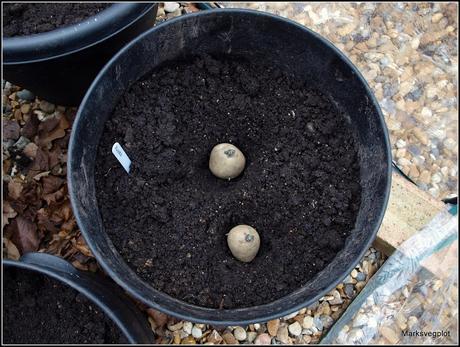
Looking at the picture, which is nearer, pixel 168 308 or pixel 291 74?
pixel 168 308

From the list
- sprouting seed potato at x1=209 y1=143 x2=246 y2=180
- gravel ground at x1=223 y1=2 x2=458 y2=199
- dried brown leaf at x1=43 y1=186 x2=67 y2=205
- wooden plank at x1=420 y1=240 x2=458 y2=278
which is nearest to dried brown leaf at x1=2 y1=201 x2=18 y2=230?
dried brown leaf at x1=43 y1=186 x2=67 y2=205

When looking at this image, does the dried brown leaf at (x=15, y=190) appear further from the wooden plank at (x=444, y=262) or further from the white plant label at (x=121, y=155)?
the wooden plank at (x=444, y=262)

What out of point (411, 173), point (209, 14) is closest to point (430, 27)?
point (411, 173)

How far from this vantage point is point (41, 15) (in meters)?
1.49

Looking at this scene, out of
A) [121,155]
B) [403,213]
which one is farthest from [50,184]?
[403,213]

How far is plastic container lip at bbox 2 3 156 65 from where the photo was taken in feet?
4.25

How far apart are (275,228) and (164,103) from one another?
0.49 meters

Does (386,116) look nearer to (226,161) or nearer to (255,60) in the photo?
(255,60)

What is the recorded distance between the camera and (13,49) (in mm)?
1302

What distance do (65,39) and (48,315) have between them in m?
0.75

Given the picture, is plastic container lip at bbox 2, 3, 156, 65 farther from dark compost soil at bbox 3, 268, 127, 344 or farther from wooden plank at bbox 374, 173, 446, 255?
wooden plank at bbox 374, 173, 446, 255

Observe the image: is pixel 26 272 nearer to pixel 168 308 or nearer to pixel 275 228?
pixel 168 308

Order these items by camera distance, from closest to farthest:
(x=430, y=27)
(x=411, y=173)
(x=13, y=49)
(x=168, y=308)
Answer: (x=168, y=308) < (x=13, y=49) < (x=411, y=173) < (x=430, y=27)

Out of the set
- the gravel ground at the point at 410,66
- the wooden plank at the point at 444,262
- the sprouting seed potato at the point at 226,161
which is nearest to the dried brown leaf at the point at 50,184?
the sprouting seed potato at the point at 226,161
